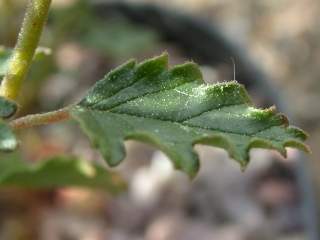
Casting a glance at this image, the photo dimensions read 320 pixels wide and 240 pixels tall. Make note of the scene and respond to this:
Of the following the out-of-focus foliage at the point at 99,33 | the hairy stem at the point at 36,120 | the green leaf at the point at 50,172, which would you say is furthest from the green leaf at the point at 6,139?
the out-of-focus foliage at the point at 99,33

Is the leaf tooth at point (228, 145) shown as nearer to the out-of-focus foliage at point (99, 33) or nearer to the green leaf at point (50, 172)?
the green leaf at point (50, 172)

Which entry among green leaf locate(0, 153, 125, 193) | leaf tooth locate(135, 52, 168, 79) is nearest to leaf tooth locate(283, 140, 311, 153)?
leaf tooth locate(135, 52, 168, 79)

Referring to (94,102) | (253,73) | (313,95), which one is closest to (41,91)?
(253,73)

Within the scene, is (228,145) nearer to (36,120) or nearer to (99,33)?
(36,120)

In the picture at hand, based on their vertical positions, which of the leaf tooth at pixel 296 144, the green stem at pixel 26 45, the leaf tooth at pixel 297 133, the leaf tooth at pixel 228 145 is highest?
the leaf tooth at pixel 297 133

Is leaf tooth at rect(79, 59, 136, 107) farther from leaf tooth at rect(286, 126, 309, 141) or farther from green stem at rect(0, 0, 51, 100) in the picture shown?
leaf tooth at rect(286, 126, 309, 141)

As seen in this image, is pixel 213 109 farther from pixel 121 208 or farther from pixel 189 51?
pixel 189 51

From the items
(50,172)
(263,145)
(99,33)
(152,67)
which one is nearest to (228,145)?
(263,145)
